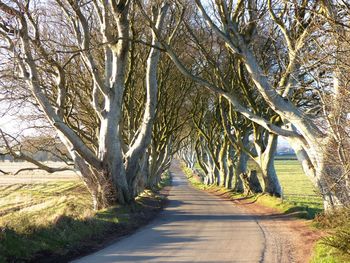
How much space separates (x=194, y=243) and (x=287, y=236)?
308cm

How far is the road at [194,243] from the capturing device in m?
9.53

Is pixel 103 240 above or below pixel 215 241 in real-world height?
above

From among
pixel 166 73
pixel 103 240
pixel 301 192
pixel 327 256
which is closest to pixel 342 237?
pixel 327 256

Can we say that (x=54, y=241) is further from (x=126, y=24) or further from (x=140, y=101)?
(x=140, y=101)

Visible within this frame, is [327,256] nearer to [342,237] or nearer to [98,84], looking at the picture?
[342,237]

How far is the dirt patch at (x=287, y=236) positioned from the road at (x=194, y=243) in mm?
187

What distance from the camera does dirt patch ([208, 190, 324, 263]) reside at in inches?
407

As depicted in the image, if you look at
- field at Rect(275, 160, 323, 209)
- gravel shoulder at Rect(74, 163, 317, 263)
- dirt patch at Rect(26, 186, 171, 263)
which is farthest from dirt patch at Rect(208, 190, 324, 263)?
dirt patch at Rect(26, 186, 171, 263)

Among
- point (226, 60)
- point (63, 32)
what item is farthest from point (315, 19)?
point (226, 60)

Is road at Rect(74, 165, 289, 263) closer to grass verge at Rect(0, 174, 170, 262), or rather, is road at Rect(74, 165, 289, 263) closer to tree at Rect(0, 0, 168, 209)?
grass verge at Rect(0, 174, 170, 262)

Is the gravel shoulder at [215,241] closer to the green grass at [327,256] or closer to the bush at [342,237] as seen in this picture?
the green grass at [327,256]

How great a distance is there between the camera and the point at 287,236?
505 inches

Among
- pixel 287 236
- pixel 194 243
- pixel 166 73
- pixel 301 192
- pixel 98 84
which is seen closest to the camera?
pixel 194 243

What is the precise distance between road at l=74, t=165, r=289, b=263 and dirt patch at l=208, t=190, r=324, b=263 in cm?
19
